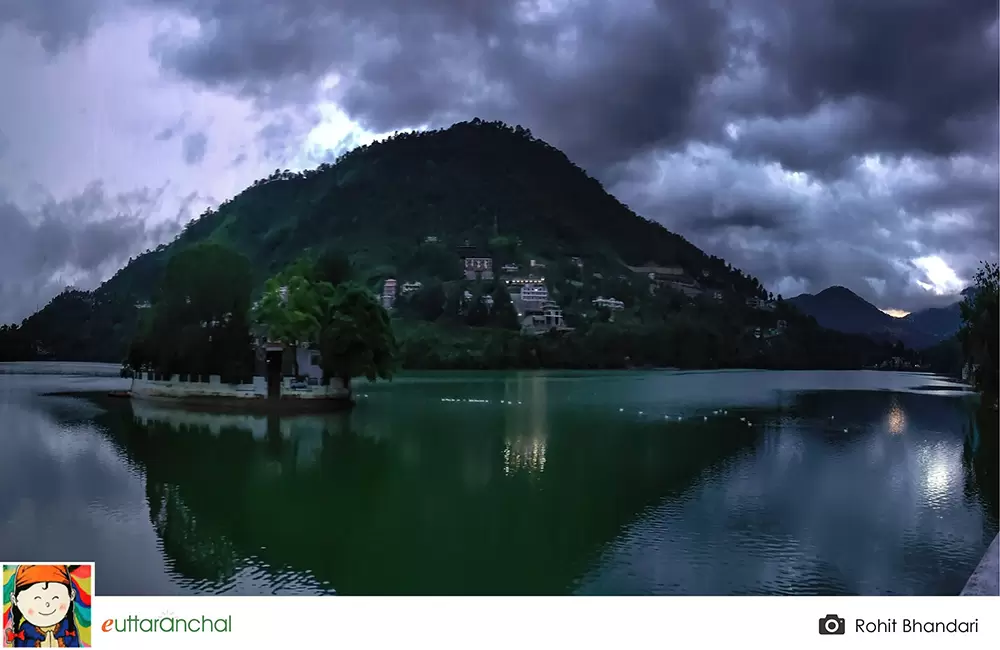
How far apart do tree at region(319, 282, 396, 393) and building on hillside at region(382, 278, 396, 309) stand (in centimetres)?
541

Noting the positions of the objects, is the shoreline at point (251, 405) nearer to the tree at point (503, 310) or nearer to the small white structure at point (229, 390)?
the small white structure at point (229, 390)

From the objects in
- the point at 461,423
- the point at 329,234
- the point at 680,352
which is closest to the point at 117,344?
the point at 329,234

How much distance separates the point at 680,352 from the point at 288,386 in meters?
14.7

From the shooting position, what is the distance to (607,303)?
2253 cm

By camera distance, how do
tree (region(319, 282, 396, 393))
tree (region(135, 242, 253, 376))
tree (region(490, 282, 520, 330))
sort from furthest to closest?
tree (region(490, 282, 520, 330)), tree (region(319, 282, 396, 393)), tree (region(135, 242, 253, 376))

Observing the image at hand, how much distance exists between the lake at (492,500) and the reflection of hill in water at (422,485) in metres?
0.03

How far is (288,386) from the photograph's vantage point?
38.2 ft

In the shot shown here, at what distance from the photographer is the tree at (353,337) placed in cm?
1143

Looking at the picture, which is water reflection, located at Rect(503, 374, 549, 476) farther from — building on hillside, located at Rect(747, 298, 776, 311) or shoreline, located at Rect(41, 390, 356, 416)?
building on hillside, located at Rect(747, 298, 776, 311)

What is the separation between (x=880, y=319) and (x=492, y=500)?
19.8 ft

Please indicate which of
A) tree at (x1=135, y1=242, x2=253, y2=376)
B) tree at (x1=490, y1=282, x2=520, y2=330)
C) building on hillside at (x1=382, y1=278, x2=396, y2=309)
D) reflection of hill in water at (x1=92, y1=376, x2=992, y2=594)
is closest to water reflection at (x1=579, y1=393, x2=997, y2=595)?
reflection of hill in water at (x1=92, y1=376, x2=992, y2=594)
